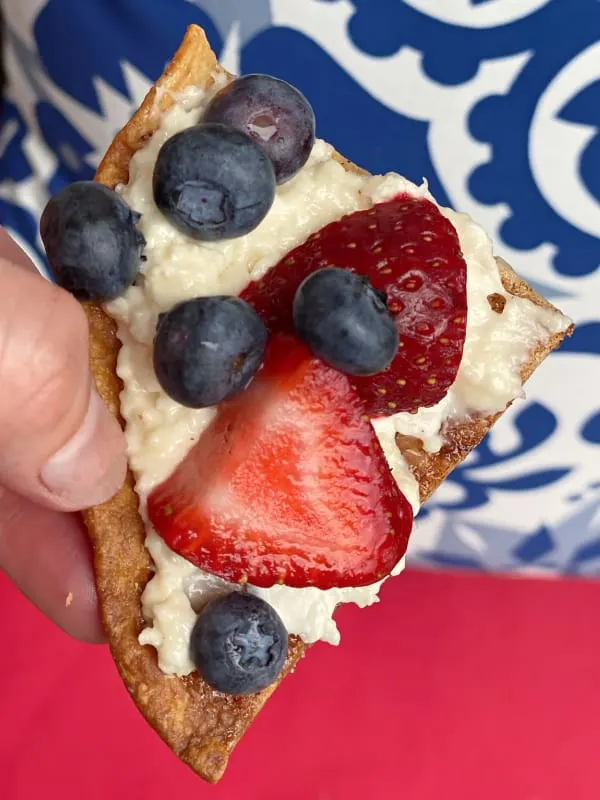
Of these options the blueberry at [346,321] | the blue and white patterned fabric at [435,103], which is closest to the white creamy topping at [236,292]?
the blueberry at [346,321]

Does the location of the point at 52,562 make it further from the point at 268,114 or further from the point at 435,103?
the point at 435,103

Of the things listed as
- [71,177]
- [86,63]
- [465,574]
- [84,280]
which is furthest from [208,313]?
[465,574]

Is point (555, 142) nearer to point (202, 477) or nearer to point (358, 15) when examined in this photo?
point (358, 15)

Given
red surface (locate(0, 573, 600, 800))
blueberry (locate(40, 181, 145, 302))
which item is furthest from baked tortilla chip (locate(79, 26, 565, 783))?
red surface (locate(0, 573, 600, 800))

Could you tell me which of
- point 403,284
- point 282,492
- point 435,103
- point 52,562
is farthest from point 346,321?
point 435,103

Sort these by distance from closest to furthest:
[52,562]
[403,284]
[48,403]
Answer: [48,403] → [403,284] → [52,562]

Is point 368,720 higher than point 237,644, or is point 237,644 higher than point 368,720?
point 237,644

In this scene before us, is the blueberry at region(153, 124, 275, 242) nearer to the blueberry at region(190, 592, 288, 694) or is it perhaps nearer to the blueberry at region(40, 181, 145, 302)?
the blueberry at region(40, 181, 145, 302)
